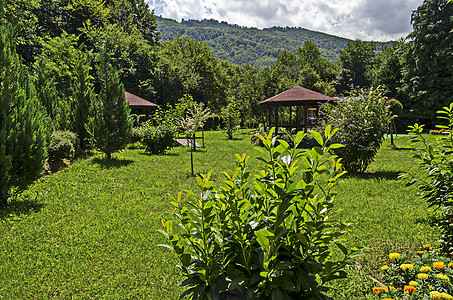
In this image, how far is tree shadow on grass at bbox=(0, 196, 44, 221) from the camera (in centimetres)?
521

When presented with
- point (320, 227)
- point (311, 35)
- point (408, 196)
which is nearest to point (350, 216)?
point (408, 196)

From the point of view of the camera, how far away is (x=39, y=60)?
11.0 meters

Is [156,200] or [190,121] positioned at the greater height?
[190,121]

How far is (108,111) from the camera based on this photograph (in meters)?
9.99

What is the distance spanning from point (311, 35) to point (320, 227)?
722ft

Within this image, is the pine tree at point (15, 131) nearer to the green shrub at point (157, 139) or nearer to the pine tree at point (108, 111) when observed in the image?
the pine tree at point (108, 111)

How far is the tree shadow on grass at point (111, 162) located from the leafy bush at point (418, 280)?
8.44 m

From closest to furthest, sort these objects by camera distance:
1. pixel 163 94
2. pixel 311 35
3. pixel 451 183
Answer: pixel 451 183
pixel 163 94
pixel 311 35

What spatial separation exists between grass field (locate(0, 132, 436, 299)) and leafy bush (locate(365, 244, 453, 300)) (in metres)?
0.40

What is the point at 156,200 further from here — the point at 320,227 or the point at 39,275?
the point at 320,227

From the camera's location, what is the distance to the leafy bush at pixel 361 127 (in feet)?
26.2

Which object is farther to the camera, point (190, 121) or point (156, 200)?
point (190, 121)

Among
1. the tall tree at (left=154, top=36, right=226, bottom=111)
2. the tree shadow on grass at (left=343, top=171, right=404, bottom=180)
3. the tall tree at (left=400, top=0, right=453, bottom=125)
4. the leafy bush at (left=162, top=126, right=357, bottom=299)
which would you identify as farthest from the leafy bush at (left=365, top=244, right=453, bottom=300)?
the tall tree at (left=154, top=36, right=226, bottom=111)

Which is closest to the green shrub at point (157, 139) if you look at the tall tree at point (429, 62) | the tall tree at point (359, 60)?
the tall tree at point (429, 62)
